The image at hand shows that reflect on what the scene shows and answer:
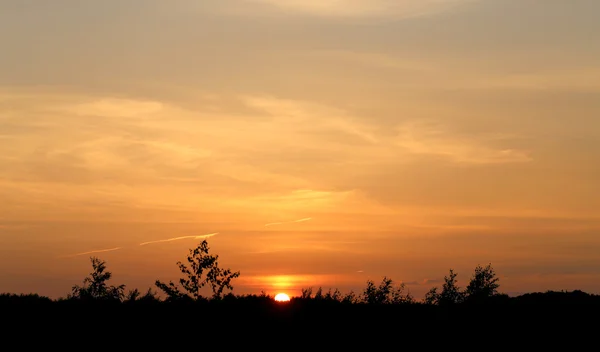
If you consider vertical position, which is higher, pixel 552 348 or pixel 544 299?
pixel 544 299

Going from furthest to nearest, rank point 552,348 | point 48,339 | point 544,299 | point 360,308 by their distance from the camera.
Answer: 1. point 544,299
2. point 360,308
3. point 552,348
4. point 48,339

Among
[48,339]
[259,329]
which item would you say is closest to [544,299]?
[259,329]

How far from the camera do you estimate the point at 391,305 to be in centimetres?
4466

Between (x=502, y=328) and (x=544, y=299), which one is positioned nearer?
(x=502, y=328)

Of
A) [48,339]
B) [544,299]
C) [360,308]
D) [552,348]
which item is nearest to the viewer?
[48,339]

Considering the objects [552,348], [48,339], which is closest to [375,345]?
[552,348]

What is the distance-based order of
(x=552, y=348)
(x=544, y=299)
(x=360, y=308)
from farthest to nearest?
(x=544, y=299)
(x=360, y=308)
(x=552, y=348)

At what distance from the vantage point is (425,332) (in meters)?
41.2

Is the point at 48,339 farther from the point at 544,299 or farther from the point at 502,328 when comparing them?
the point at 544,299

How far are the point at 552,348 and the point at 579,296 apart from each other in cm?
847

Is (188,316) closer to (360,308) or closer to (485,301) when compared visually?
(360,308)

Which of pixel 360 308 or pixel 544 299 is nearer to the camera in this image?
pixel 360 308

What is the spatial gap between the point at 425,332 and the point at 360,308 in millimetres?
4226

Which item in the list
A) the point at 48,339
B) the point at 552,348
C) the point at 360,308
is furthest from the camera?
the point at 360,308
